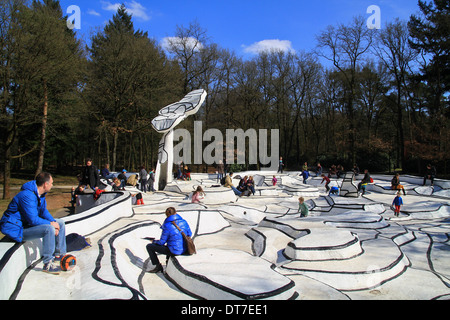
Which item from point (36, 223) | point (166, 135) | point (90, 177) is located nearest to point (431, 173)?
point (166, 135)

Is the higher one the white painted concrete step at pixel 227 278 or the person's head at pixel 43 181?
the person's head at pixel 43 181

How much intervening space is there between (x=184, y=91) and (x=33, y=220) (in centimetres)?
2956

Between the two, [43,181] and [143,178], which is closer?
[43,181]

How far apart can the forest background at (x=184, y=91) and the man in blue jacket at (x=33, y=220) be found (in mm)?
11886

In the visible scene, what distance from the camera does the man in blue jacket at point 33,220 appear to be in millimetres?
3924

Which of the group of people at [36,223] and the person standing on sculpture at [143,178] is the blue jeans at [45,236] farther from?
→ the person standing on sculpture at [143,178]

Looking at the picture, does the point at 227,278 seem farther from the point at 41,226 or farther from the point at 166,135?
the point at 166,135

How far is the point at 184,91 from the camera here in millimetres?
32531

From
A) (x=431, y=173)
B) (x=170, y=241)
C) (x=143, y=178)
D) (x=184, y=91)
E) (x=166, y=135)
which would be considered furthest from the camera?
(x=184, y=91)

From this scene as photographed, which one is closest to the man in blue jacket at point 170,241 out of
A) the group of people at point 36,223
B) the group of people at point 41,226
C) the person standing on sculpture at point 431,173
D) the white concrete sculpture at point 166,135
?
the group of people at point 41,226

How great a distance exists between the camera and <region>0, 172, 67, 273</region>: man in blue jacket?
3924mm

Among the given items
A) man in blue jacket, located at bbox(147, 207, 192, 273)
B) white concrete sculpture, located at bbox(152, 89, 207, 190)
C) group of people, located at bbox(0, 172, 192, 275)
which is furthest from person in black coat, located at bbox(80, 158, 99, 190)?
white concrete sculpture, located at bbox(152, 89, 207, 190)

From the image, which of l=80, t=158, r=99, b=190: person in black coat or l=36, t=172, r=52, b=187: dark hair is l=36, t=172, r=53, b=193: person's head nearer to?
l=36, t=172, r=52, b=187: dark hair

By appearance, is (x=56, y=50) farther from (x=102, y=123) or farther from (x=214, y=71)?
(x=214, y=71)
